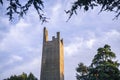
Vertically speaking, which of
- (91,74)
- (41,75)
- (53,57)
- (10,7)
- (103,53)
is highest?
(53,57)

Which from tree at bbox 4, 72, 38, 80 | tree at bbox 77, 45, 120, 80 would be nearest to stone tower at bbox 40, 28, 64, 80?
→ tree at bbox 4, 72, 38, 80

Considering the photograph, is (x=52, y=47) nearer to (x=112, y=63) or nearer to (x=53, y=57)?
(x=53, y=57)

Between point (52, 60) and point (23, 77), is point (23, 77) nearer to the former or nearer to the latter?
point (23, 77)

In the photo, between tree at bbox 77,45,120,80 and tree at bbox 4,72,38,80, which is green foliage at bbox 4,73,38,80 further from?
tree at bbox 77,45,120,80

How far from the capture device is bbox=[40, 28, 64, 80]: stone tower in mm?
52812

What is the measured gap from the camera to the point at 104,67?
2950cm

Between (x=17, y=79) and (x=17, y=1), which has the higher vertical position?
(x=17, y=79)

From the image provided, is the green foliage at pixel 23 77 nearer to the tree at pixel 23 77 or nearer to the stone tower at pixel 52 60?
the tree at pixel 23 77

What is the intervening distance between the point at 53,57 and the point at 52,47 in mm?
2283

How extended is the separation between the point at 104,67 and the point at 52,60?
83.8 ft

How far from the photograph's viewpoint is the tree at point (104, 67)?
28.7 metres

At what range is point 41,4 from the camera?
556cm

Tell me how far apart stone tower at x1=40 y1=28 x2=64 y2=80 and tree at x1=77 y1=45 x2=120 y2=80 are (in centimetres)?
2191

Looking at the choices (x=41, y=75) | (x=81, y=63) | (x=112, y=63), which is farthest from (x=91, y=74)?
(x=41, y=75)
